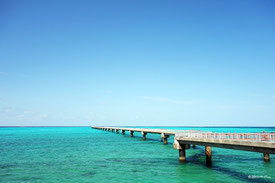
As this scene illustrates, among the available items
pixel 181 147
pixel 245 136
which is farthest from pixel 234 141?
pixel 181 147

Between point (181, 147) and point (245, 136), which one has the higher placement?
point (245, 136)

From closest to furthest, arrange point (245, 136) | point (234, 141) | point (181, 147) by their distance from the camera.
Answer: point (234, 141)
point (245, 136)
point (181, 147)

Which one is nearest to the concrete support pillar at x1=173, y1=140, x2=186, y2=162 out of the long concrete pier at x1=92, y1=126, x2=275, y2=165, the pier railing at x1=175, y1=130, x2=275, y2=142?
the long concrete pier at x1=92, y1=126, x2=275, y2=165

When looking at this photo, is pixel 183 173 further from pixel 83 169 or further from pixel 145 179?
Answer: pixel 83 169

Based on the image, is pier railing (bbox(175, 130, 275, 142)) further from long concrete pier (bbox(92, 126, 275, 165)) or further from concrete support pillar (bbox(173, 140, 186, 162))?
concrete support pillar (bbox(173, 140, 186, 162))

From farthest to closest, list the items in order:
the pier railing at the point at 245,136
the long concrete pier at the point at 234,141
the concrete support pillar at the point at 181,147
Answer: the concrete support pillar at the point at 181,147, the pier railing at the point at 245,136, the long concrete pier at the point at 234,141

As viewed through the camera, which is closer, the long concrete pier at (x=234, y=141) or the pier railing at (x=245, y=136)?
the long concrete pier at (x=234, y=141)

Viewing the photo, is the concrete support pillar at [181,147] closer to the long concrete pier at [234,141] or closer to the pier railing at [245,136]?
the long concrete pier at [234,141]

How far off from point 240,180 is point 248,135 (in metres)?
4.27

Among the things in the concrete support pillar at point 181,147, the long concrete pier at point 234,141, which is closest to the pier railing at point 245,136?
the long concrete pier at point 234,141

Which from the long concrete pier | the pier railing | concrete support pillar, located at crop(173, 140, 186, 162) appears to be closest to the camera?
the long concrete pier

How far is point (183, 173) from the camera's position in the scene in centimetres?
2097

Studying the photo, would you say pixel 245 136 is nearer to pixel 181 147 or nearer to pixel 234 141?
pixel 234 141

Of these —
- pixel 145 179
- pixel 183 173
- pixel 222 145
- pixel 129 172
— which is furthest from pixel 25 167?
pixel 222 145
